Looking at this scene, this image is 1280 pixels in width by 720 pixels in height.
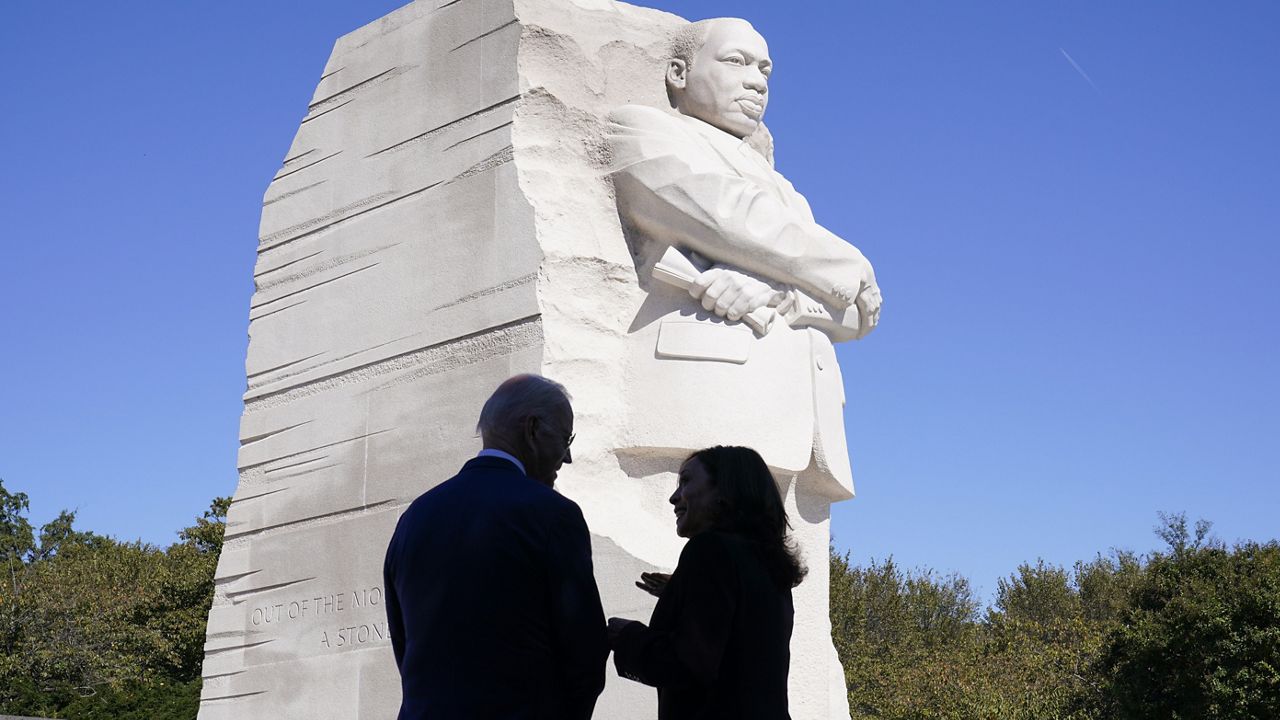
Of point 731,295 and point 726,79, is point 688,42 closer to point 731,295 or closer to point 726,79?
point 726,79

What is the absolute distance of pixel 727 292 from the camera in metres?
5.37

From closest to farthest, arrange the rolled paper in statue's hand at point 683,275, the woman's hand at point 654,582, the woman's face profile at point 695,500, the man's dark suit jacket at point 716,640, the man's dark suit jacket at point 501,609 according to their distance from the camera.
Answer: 1. the man's dark suit jacket at point 501,609
2. the man's dark suit jacket at point 716,640
3. the woman's face profile at point 695,500
4. the woman's hand at point 654,582
5. the rolled paper in statue's hand at point 683,275

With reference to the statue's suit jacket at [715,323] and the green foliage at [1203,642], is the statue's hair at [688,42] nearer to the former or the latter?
the statue's suit jacket at [715,323]

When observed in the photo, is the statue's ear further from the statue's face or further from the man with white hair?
the man with white hair

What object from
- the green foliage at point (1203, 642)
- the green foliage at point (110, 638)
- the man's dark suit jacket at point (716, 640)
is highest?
the green foliage at point (110, 638)

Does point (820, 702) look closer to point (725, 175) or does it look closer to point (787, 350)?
point (787, 350)

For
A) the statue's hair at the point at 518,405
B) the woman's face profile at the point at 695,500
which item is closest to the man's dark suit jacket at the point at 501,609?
the statue's hair at the point at 518,405

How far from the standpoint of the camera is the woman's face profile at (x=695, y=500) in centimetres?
329

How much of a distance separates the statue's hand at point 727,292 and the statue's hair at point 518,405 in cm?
219

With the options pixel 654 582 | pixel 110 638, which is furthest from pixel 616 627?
pixel 110 638

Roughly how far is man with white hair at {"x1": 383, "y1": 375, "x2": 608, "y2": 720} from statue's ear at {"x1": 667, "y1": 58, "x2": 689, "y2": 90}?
319 cm

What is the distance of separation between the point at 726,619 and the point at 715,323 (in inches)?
96.2

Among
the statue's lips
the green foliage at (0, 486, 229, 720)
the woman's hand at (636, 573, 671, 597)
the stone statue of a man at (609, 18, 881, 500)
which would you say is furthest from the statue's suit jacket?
the green foliage at (0, 486, 229, 720)

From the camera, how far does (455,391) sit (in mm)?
5332
